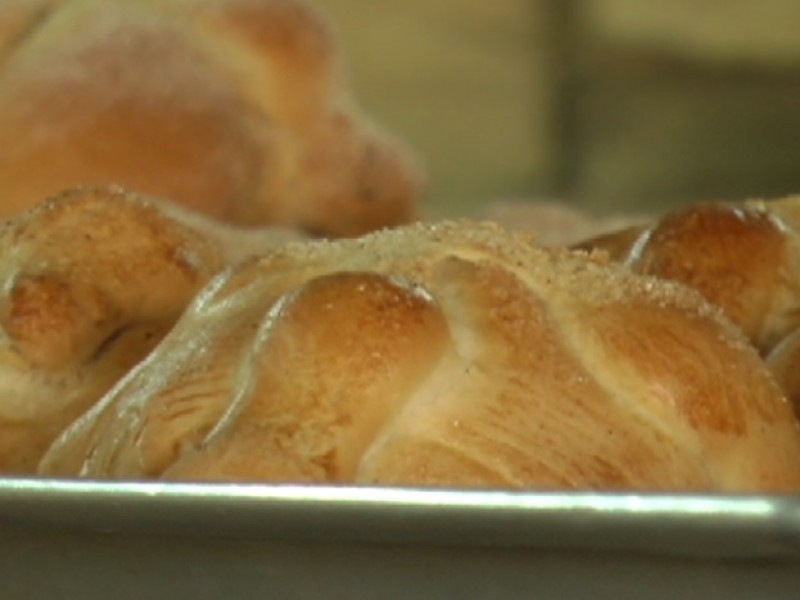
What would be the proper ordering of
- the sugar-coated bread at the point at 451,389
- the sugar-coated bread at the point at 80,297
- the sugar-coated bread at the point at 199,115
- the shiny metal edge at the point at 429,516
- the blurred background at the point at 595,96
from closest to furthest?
the shiny metal edge at the point at 429,516 < the sugar-coated bread at the point at 451,389 < the sugar-coated bread at the point at 80,297 < the sugar-coated bread at the point at 199,115 < the blurred background at the point at 595,96

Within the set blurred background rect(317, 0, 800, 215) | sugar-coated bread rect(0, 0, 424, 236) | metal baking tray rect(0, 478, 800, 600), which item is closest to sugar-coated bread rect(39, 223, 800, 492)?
metal baking tray rect(0, 478, 800, 600)

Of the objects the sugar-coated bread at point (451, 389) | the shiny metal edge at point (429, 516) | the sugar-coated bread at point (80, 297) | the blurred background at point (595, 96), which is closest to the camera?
the shiny metal edge at point (429, 516)

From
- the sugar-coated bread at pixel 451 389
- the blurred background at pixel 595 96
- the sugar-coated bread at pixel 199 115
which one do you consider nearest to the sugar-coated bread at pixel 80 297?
the sugar-coated bread at pixel 451 389

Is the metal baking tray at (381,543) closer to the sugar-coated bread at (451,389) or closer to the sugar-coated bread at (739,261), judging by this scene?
the sugar-coated bread at (451,389)

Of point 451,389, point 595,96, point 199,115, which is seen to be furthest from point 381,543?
point 595,96

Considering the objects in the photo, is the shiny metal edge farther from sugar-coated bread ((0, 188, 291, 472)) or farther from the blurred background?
the blurred background

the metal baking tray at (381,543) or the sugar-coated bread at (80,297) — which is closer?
the metal baking tray at (381,543)
